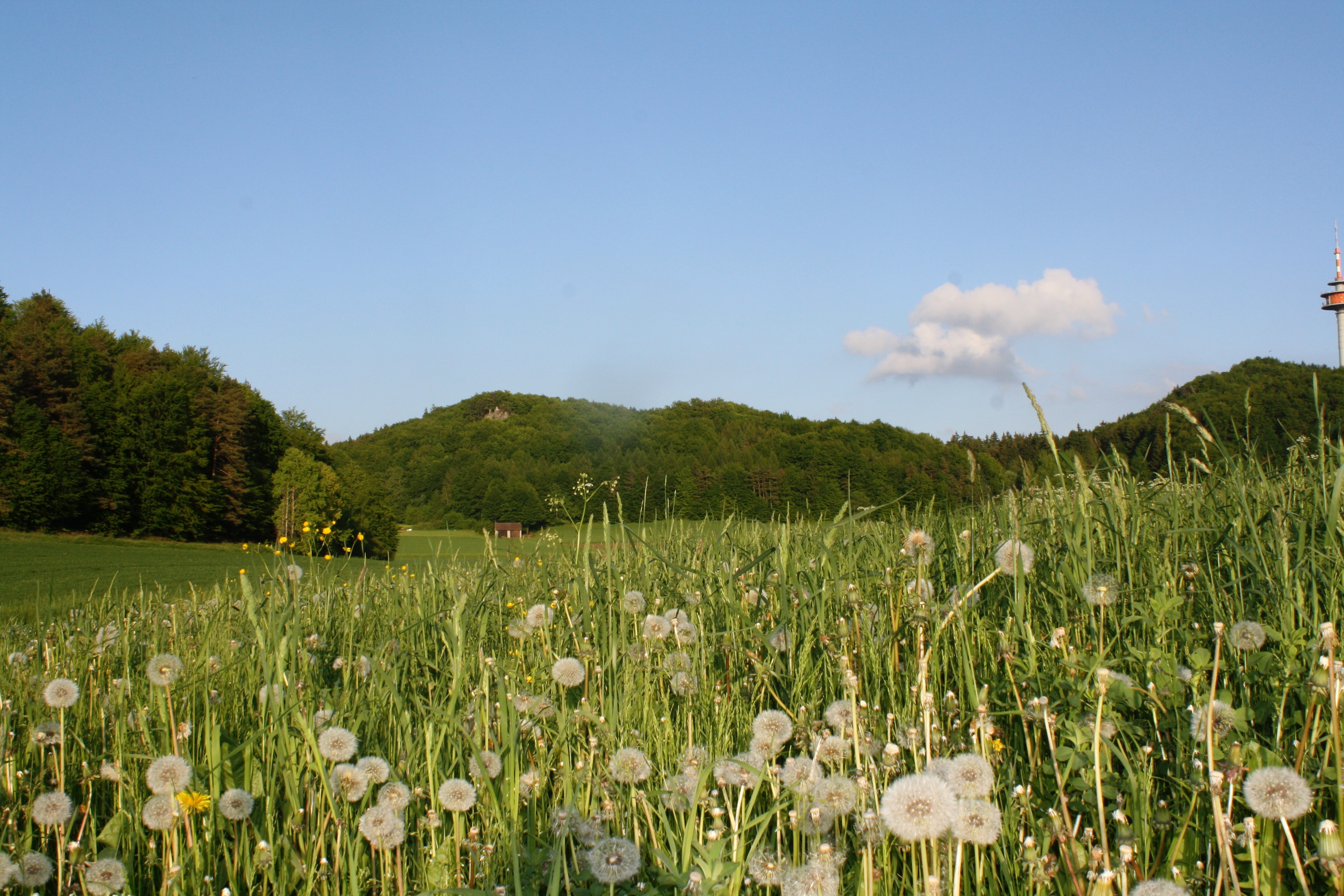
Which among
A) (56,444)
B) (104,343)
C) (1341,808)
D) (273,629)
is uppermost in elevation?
(104,343)

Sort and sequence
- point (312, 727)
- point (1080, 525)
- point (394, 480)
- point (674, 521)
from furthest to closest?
1. point (394, 480)
2. point (674, 521)
3. point (1080, 525)
4. point (312, 727)

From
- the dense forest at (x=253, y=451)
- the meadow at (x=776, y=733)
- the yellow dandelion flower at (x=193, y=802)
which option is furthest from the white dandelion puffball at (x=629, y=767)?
the dense forest at (x=253, y=451)

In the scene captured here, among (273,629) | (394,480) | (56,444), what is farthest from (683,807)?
(394,480)

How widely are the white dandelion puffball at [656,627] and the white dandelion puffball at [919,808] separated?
1.23 meters

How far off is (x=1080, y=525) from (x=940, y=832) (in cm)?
164

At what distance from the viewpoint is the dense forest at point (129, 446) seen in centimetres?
3519

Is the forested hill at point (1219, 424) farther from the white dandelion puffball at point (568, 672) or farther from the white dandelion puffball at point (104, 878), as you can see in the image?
the white dandelion puffball at point (104, 878)

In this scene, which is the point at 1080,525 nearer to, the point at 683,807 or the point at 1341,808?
the point at 1341,808

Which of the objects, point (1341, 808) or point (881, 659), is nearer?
point (1341, 808)

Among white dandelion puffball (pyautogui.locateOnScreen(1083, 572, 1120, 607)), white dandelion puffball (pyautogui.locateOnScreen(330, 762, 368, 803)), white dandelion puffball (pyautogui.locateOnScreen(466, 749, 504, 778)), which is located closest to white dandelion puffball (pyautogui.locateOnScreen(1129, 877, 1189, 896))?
white dandelion puffball (pyautogui.locateOnScreen(1083, 572, 1120, 607))

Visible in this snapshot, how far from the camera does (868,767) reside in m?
1.47

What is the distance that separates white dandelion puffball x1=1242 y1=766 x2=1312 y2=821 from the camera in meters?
1.13

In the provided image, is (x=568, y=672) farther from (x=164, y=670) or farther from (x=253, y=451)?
(x=253, y=451)

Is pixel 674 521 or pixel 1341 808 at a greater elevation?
pixel 674 521
